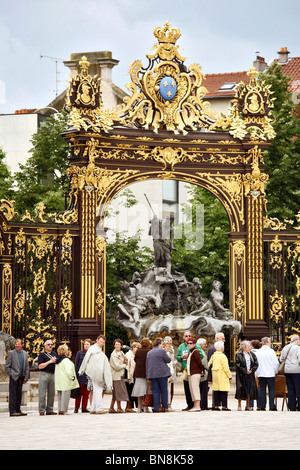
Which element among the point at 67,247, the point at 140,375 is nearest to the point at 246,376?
the point at 140,375

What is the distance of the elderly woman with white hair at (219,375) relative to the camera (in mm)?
24062

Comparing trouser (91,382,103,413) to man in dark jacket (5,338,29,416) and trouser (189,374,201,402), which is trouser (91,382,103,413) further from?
trouser (189,374,201,402)

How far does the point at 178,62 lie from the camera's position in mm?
30984

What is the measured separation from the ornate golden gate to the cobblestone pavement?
6.80 m

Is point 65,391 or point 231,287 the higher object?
point 231,287

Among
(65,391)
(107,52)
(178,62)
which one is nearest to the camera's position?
(65,391)

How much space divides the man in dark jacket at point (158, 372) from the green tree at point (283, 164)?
16.0 m

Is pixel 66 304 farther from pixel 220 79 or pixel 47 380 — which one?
pixel 220 79

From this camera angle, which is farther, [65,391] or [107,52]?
[107,52]

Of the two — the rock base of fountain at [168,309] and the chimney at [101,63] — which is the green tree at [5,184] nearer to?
the chimney at [101,63]

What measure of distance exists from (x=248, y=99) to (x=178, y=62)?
6.91 ft

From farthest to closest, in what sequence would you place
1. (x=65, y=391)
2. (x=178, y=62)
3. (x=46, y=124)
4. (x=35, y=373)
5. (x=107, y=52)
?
(x=107, y=52) → (x=46, y=124) → (x=178, y=62) → (x=35, y=373) → (x=65, y=391)

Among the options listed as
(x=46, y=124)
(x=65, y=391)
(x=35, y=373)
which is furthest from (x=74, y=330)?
(x=46, y=124)

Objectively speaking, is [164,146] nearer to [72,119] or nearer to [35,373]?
[72,119]
